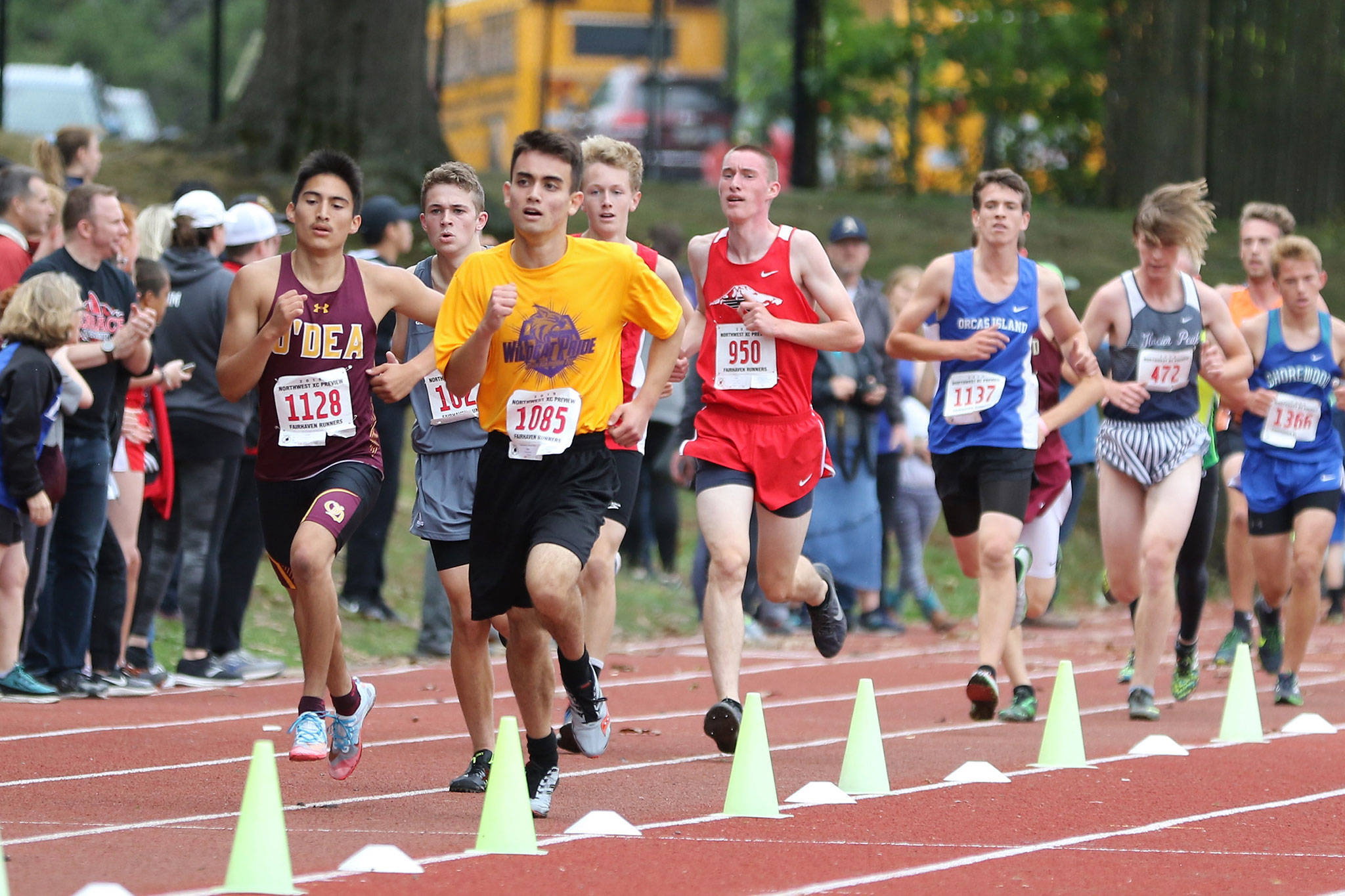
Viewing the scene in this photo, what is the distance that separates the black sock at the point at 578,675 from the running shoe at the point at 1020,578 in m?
2.97

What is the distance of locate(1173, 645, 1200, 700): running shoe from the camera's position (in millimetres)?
9812

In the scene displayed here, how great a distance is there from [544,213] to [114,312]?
153 inches

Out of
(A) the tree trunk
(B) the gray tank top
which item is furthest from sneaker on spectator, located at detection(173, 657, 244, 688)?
(A) the tree trunk

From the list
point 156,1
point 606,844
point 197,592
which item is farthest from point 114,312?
point 156,1

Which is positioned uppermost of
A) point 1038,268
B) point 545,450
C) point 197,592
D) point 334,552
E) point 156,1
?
point 156,1

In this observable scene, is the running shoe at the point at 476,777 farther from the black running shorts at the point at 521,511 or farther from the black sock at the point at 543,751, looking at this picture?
the black running shorts at the point at 521,511

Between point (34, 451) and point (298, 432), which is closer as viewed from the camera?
point (298, 432)

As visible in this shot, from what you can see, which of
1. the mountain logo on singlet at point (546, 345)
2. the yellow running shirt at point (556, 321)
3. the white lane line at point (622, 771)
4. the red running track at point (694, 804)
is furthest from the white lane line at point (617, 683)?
the mountain logo on singlet at point (546, 345)

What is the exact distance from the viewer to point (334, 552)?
6672 millimetres

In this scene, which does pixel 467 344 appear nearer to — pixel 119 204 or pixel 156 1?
pixel 119 204

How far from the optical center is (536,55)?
28.1 meters

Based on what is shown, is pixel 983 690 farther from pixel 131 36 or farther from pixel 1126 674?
pixel 131 36

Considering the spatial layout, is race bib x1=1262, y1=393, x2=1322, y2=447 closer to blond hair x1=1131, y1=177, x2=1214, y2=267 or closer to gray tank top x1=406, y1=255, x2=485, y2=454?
blond hair x1=1131, y1=177, x2=1214, y2=267

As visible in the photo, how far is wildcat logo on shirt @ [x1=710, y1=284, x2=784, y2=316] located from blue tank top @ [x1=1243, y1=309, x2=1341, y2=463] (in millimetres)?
3250
